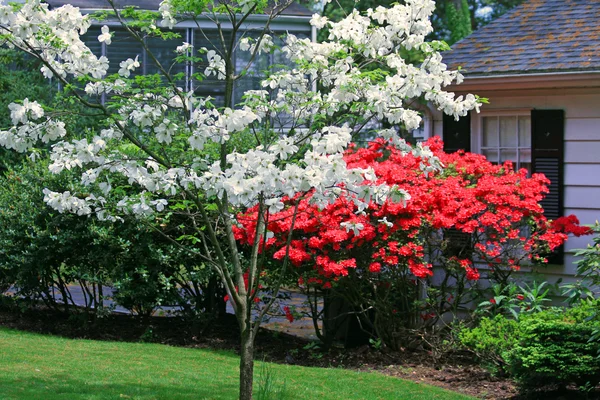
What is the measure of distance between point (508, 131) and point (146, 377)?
5.16m

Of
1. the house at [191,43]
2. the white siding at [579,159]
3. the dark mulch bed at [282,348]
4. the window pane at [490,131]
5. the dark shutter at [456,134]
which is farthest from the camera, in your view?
the house at [191,43]

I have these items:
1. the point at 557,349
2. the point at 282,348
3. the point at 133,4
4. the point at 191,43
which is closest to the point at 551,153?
the point at 557,349

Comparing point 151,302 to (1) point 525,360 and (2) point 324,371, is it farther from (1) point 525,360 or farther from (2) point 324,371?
(1) point 525,360

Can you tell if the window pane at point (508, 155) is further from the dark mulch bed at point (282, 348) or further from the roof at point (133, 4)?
the roof at point (133, 4)

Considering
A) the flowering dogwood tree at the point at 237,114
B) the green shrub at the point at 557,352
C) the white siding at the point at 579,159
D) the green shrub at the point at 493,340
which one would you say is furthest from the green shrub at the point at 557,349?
the flowering dogwood tree at the point at 237,114

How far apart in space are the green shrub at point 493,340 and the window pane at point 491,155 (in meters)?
2.42

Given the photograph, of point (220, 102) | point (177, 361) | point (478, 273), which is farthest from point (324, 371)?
point (220, 102)

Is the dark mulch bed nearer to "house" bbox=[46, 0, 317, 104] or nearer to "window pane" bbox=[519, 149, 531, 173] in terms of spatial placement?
"window pane" bbox=[519, 149, 531, 173]

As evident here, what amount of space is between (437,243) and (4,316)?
567 centimetres

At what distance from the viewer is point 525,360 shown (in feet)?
23.0

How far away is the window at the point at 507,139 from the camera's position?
32.5 ft

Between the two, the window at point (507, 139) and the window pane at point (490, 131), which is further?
the window pane at point (490, 131)

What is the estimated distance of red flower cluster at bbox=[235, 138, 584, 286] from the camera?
8.62 meters

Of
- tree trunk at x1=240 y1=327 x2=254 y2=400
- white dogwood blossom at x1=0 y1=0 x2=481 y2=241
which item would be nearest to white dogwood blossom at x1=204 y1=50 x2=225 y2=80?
white dogwood blossom at x1=0 y1=0 x2=481 y2=241
